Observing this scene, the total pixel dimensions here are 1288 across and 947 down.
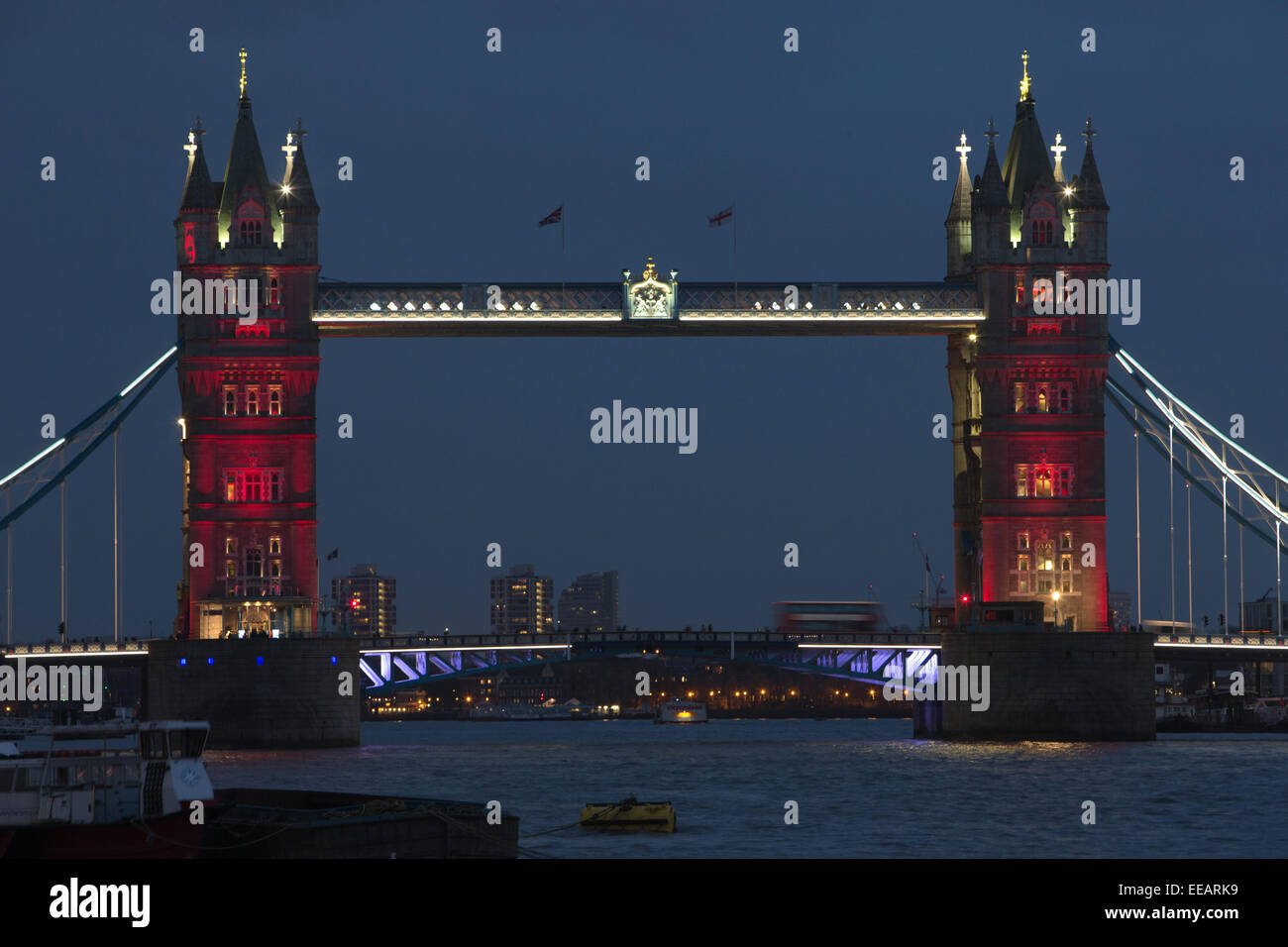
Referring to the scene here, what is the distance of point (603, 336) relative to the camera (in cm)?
12362

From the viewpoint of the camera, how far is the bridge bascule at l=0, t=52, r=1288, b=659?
12000 cm

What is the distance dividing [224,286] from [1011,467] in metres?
41.2

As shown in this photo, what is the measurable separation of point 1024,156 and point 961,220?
640 centimetres

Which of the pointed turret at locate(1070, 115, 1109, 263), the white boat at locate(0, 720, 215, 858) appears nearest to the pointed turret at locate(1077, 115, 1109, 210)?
the pointed turret at locate(1070, 115, 1109, 263)

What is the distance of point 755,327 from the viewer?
121 m

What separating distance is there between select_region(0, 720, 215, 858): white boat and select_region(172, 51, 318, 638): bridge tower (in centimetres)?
6291

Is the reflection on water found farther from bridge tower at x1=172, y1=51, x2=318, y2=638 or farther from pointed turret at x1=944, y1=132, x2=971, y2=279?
pointed turret at x1=944, y1=132, x2=971, y2=279

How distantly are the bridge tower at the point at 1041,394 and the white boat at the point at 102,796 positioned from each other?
72.2 metres

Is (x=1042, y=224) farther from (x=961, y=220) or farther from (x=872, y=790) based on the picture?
(x=872, y=790)

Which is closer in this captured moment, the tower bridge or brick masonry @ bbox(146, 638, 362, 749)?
brick masonry @ bbox(146, 638, 362, 749)

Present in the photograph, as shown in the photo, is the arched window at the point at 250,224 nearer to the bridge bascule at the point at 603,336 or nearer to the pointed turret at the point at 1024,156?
the bridge bascule at the point at 603,336

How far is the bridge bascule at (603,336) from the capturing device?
394 feet

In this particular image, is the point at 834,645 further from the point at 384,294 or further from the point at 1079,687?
the point at 384,294

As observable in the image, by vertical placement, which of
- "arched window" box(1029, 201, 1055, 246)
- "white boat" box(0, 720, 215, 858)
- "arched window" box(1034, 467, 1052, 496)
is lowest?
"white boat" box(0, 720, 215, 858)
